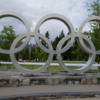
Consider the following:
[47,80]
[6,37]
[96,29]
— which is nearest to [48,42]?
[47,80]

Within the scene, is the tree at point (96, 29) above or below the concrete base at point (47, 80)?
above

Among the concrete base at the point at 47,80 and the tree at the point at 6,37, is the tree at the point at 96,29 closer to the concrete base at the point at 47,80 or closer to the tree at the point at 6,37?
the concrete base at the point at 47,80

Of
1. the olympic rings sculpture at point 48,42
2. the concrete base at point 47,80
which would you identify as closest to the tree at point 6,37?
the olympic rings sculpture at point 48,42

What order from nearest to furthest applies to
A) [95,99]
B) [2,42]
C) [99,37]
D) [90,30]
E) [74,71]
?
1. [95,99]
2. [74,71]
3. [99,37]
4. [90,30]
5. [2,42]

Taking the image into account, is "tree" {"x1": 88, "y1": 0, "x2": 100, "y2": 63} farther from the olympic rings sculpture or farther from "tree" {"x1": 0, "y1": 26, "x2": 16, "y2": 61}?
"tree" {"x1": 0, "y1": 26, "x2": 16, "y2": 61}

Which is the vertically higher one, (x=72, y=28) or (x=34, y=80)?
(x=72, y=28)

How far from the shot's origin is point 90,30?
1966 cm

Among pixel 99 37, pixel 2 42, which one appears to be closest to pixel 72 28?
pixel 99 37

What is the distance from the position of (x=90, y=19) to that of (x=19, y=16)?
4.04m

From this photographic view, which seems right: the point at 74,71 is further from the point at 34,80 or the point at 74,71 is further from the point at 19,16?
the point at 19,16

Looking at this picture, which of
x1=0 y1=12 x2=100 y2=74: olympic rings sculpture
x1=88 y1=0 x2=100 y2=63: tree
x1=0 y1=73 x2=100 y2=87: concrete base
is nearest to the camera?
x1=0 y1=73 x2=100 y2=87: concrete base

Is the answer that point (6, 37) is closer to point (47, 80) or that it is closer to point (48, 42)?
point (48, 42)

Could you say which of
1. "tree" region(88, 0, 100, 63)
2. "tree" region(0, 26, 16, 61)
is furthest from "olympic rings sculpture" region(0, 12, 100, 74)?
"tree" region(0, 26, 16, 61)

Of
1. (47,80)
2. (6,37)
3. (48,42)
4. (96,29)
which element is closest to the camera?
(47,80)
